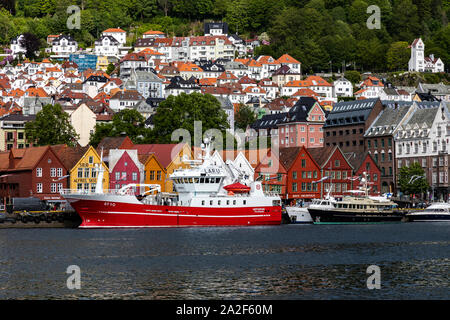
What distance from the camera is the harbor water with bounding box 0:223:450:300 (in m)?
47.2

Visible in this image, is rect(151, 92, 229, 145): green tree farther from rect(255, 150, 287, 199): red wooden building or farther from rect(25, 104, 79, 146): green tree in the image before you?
rect(255, 150, 287, 199): red wooden building

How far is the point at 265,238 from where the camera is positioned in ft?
257

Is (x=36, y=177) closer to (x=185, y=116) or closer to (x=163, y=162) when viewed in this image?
(x=163, y=162)

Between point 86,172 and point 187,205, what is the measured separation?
1034 inches

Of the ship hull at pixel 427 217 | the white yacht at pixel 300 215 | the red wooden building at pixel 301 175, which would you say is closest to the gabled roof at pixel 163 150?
the red wooden building at pixel 301 175

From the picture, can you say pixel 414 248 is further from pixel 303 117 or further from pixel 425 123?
pixel 303 117

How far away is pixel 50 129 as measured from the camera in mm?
140375

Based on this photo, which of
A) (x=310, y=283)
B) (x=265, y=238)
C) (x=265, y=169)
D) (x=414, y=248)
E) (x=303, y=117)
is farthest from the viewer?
(x=303, y=117)

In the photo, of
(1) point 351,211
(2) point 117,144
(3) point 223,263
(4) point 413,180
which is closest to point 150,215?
(1) point 351,211

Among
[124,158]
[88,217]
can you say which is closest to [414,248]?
[88,217]

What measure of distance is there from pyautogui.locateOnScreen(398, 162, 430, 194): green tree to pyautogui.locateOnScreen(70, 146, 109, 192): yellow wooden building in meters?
42.6

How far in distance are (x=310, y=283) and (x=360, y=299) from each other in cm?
557

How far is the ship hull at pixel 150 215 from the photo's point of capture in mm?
89438

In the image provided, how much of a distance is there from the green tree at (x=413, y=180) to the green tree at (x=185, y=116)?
98.3 ft
